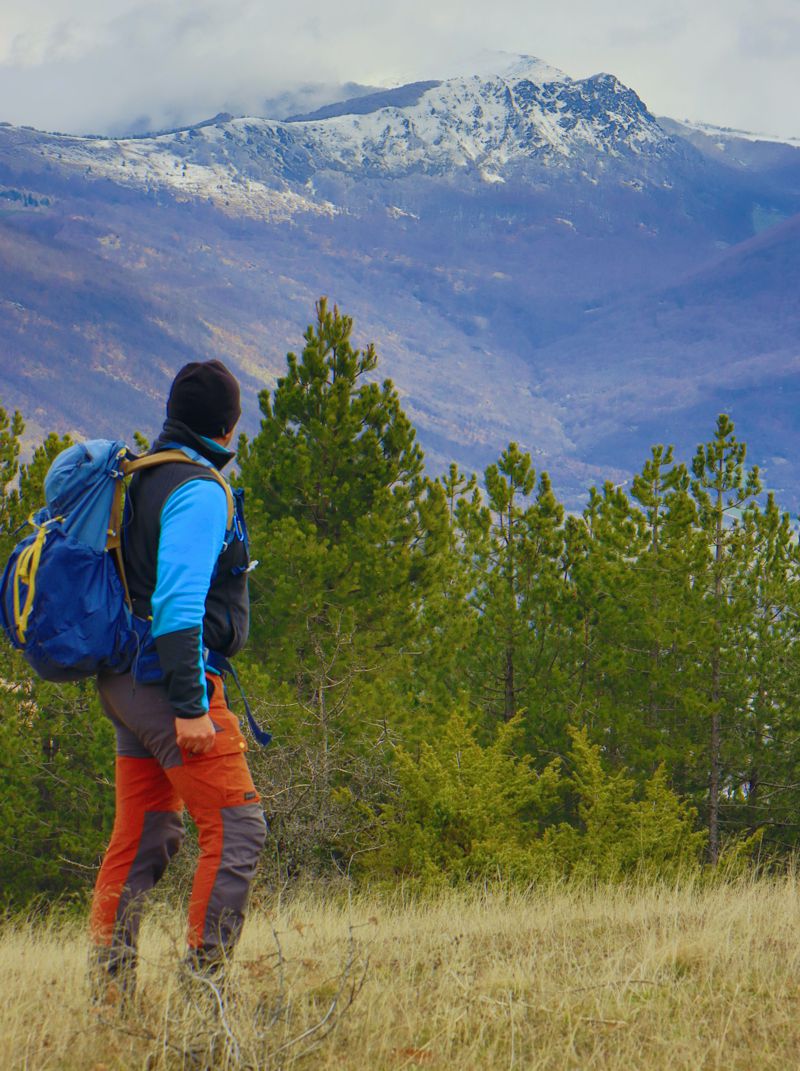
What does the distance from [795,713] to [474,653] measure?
195 inches

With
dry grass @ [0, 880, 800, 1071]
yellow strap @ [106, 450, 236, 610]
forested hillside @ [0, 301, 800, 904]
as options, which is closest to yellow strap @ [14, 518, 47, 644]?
yellow strap @ [106, 450, 236, 610]

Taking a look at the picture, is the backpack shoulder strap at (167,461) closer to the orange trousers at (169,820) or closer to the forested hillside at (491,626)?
the orange trousers at (169,820)

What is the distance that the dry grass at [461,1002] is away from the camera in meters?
2.93

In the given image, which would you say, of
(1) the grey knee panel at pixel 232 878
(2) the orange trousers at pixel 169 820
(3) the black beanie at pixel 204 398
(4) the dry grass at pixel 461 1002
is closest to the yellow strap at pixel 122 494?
(3) the black beanie at pixel 204 398

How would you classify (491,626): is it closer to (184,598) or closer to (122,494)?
(122,494)

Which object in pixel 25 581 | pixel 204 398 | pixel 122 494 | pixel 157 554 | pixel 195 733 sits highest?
pixel 204 398

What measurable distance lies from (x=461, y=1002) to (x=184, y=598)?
1.56 m

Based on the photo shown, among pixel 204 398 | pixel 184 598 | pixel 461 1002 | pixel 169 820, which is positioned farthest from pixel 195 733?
pixel 461 1002

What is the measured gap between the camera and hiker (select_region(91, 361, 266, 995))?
3.11m

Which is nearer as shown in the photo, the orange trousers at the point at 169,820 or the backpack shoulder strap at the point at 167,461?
the orange trousers at the point at 169,820

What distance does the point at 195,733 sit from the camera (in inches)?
122

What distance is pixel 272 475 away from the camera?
15.3 meters

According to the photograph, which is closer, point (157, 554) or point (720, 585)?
point (157, 554)

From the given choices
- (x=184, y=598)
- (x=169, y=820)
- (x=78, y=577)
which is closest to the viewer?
(x=184, y=598)
